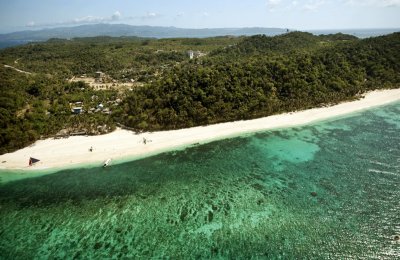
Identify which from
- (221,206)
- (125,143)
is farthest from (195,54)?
(221,206)

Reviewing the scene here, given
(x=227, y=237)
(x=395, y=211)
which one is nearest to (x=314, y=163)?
(x=395, y=211)

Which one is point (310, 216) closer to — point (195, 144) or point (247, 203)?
point (247, 203)

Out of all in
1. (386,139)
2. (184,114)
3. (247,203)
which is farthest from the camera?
(184,114)

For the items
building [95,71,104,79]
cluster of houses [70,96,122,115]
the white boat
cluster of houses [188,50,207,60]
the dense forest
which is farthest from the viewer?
cluster of houses [188,50,207,60]

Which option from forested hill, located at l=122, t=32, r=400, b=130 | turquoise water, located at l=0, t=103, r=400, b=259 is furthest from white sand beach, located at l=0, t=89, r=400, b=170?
turquoise water, located at l=0, t=103, r=400, b=259

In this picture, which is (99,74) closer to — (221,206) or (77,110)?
(77,110)

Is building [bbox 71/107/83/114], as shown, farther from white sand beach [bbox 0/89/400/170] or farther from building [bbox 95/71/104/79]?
building [bbox 95/71/104/79]
